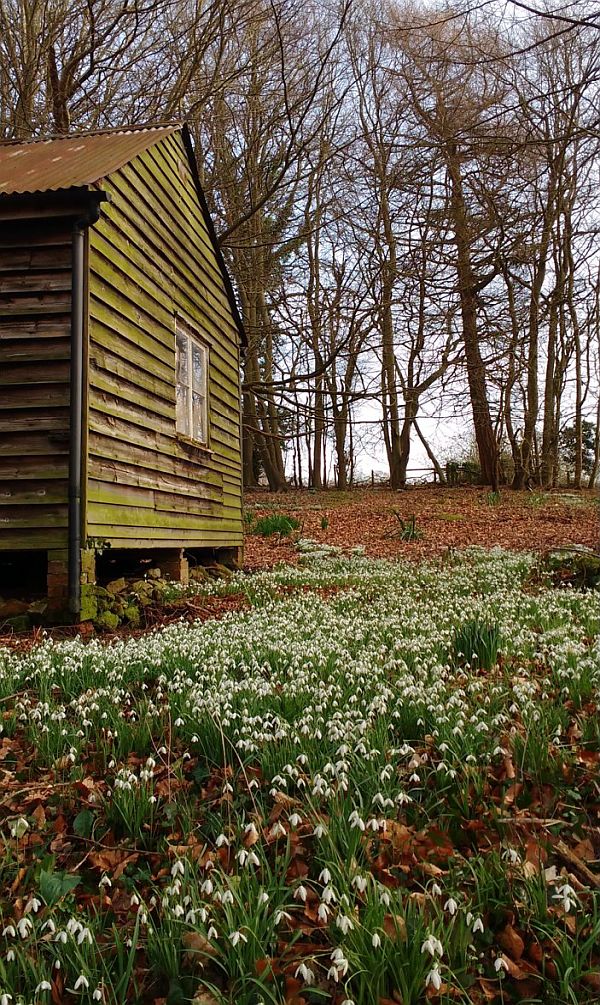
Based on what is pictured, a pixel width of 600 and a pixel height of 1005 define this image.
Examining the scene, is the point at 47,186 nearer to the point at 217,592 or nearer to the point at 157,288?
the point at 157,288

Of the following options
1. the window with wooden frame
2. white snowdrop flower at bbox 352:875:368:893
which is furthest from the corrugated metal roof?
white snowdrop flower at bbox 352:875:368:893

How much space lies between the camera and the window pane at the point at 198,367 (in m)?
10.7

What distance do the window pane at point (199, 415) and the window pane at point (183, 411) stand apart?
45 centimetres

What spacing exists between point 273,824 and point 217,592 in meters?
6.23

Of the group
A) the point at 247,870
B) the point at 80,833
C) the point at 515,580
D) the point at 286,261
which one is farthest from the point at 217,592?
the point at 286,261

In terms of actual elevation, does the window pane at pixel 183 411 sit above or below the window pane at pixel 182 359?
below

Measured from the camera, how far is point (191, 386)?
33.9 feet

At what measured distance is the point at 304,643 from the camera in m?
4.83

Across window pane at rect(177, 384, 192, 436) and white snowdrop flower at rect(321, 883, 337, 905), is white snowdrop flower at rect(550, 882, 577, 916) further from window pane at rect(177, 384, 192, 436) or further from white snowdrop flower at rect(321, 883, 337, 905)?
window pane at rect(177, 384, 192, 436)

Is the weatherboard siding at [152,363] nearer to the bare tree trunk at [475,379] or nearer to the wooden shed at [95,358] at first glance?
the wooden shed at [95,358]

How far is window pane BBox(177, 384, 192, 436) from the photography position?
9.66m

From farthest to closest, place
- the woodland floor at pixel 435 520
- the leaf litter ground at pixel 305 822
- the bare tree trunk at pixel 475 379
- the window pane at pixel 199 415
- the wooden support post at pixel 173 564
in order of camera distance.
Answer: the bare tree trunk at pixel 475 379 → the woodland floor at pixel 435 520 → the window pane at pixel 199 415 → the wooden support post at pixel 173 564 → the leaf litter ground at pixel 305 822

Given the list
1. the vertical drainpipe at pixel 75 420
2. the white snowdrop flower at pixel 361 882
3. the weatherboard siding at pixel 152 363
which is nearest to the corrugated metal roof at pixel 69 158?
the weatherboard siding at pixel 152 363

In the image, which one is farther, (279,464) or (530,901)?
(279,464)
